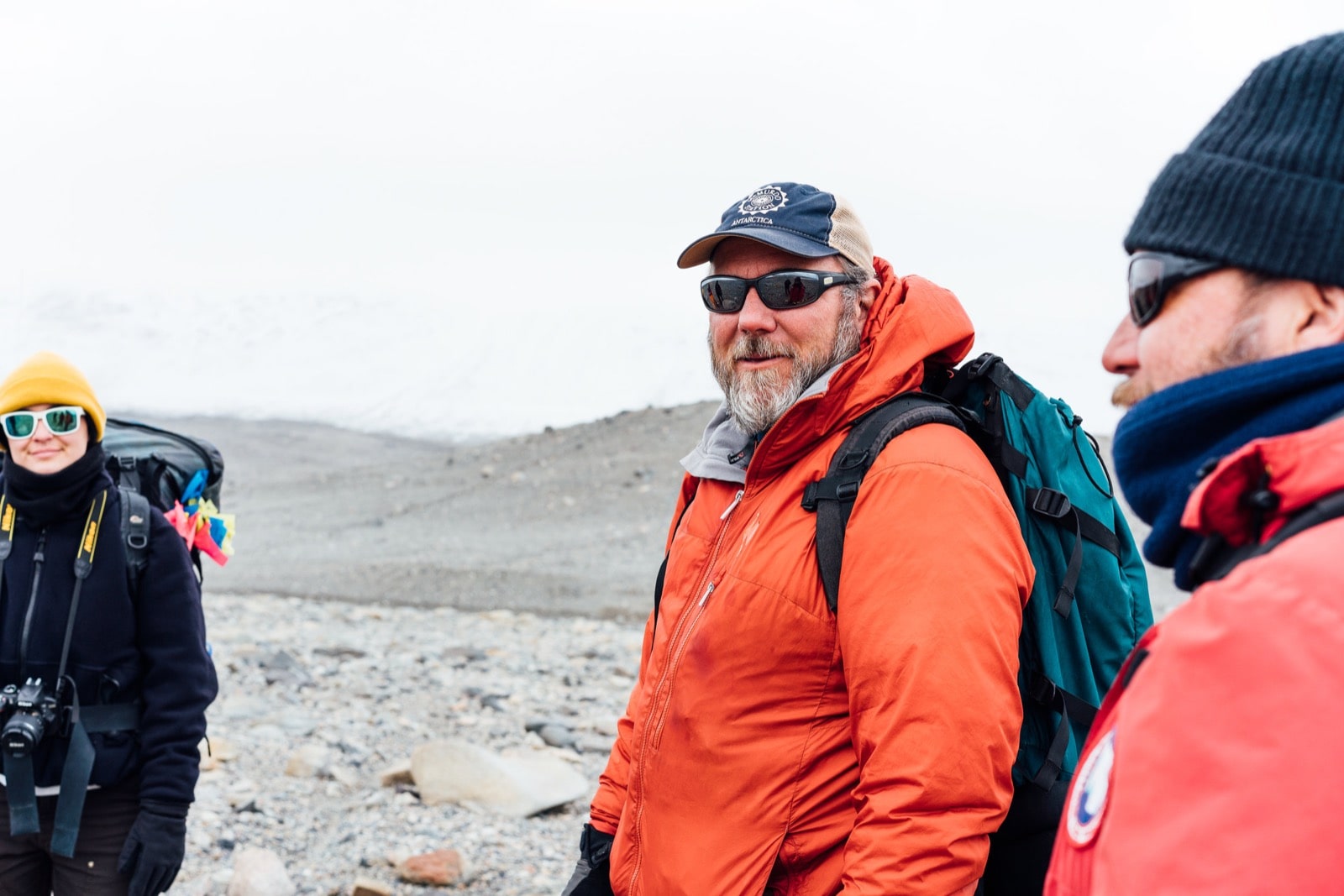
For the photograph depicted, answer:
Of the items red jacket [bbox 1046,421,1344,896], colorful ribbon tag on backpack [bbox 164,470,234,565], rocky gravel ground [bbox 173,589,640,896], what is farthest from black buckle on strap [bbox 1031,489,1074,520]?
rocky gravel ground [bbox 173,589,640,896]

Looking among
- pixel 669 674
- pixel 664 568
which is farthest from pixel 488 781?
pixel 669 674

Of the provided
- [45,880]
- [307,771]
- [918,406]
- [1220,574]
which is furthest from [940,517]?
[307,771]

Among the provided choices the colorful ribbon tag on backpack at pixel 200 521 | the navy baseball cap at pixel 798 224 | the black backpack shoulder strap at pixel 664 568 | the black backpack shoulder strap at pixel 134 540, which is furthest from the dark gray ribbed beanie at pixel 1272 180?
the colorful ribbon tag on backpack at pixel 200 521

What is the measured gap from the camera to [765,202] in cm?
264

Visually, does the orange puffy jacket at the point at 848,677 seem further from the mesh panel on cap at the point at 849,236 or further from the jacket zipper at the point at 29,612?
the jacket zipper at the point at 29,612

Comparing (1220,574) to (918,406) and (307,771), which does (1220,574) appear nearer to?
(918,406)

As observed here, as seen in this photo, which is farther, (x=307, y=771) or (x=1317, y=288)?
(x=307, y=771)

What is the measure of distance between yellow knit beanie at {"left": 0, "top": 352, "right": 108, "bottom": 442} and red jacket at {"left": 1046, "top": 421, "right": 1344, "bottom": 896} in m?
3.37

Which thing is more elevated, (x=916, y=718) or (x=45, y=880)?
(x=916, y=718)

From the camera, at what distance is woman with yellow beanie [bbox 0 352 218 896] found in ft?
10.8

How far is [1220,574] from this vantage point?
3.87 ft

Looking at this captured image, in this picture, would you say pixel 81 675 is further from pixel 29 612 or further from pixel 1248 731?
pixel 1248 731

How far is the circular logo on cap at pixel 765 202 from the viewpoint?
2.62 meters

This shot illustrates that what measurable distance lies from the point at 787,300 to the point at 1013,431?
63 cm
